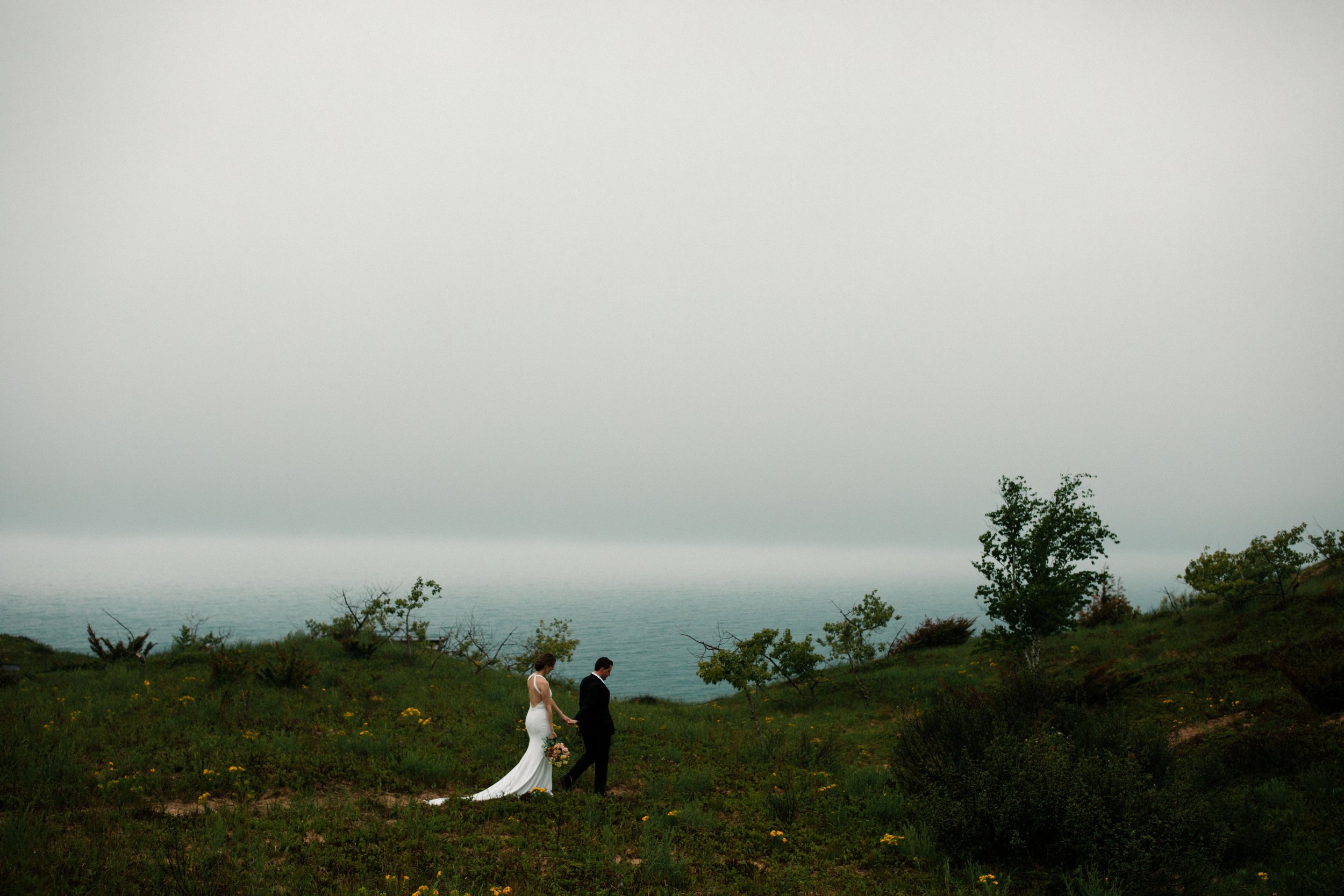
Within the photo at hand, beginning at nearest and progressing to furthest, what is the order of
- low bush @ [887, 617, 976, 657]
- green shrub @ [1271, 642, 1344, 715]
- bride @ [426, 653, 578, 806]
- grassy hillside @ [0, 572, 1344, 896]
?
grassy hillside @ [0, 572, 1344, 896], bride @ [426, 653, 578, 806], green shrub @ [1271, 642, 1344, 715], low bush @ [887, 617, 976, 657]

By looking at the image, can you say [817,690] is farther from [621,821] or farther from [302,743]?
[302,743]

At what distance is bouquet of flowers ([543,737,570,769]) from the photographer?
10750mm

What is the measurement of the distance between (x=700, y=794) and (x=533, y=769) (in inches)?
124

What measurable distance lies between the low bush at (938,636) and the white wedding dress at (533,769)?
23701 millimetres

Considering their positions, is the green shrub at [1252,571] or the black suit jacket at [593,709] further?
the green shrub at [1252,571]

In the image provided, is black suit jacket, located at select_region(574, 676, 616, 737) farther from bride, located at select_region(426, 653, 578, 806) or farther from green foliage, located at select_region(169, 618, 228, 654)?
green foliage, located at select_region(169, 618, 228, 654)

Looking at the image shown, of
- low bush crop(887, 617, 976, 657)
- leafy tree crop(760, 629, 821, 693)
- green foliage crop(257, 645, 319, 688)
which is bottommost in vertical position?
low bush crop(887, 617, 976, 657)

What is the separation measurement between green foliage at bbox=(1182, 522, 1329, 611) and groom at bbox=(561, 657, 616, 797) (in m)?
22.6

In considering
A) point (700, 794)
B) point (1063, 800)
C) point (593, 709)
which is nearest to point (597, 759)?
point (593, 709)

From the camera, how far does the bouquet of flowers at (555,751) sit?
10.8 meters

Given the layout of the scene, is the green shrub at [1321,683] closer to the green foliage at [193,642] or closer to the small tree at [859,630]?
the small tree at [859,630]

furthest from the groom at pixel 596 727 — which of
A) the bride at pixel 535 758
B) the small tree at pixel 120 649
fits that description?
the small tree at pixel 120 649

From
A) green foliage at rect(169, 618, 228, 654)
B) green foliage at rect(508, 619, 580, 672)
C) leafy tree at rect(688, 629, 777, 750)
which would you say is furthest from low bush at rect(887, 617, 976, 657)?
green foliage at rect(169, 618, 228, 654)

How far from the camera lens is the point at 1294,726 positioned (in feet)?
38.1
